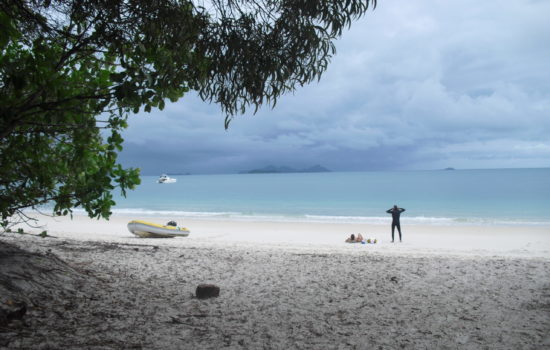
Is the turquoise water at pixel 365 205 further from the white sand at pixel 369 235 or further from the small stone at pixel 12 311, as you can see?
the small stone at pixel 12 311

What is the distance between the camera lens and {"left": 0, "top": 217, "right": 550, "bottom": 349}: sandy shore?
4047mm

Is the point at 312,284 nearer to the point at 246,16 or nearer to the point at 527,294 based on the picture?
the point at 527,294

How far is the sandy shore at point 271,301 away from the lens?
405cm

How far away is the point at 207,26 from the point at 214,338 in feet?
10.0

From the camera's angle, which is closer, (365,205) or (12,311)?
(12,311)

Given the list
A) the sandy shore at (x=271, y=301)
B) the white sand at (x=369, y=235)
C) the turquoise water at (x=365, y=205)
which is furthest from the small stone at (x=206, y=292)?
the turquoise water at (x=365, y=205)

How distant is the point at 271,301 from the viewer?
18.2 feet

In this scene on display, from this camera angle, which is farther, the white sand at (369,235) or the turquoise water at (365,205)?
the turquoise water at (365,205)

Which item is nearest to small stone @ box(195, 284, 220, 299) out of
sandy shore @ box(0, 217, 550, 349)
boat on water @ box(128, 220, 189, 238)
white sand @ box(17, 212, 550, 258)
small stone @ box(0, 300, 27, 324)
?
sandy shore @ box(0, 217, 550, 349)

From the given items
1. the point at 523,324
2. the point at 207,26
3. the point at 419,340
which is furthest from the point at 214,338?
the point at 523,324

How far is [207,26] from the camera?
157 inches

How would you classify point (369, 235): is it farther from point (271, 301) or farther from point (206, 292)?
point (206, 292)

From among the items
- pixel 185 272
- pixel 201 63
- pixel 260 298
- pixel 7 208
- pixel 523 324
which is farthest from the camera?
pixel 185 272

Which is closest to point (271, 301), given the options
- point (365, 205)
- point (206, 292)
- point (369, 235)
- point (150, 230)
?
point (206, 292)
